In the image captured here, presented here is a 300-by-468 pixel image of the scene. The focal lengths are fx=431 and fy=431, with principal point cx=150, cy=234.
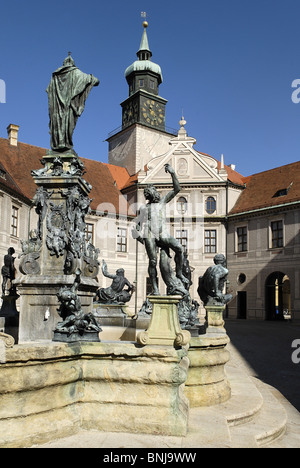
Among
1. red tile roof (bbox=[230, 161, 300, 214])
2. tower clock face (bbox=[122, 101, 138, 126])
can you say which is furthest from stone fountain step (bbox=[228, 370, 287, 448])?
tower clock face (bbox=[122, 101, 138, 126])

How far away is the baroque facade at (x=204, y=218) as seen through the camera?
97.7ft

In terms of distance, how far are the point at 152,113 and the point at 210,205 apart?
13.2m

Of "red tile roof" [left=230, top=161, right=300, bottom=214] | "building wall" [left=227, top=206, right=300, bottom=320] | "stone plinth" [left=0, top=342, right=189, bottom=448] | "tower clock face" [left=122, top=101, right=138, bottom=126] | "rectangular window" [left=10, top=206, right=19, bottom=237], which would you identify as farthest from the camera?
"tower clock face" [left=122, top=101, right=138, bottom=126]

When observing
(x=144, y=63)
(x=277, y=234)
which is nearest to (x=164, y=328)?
Result: (x=277, y=234)

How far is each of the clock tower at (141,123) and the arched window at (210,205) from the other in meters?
8.35

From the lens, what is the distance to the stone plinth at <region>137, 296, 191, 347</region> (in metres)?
4.84

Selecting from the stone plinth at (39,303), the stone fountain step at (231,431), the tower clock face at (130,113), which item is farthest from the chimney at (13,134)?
the stone fountain step at (231,431)

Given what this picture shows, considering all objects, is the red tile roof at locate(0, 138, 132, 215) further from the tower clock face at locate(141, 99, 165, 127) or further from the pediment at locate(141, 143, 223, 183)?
the tower clock face at locate(141, 99, 165, 127)

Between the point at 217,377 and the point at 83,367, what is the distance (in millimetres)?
2597

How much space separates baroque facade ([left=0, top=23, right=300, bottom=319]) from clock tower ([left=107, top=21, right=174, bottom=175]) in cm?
432

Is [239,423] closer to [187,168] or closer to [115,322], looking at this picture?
[115,322]

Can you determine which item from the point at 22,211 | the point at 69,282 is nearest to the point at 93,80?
the point at 69,282

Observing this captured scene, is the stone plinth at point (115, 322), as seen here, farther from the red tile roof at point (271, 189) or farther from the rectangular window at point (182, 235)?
the red tile roof at point (271, 189)

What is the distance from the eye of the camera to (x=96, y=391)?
476cm
